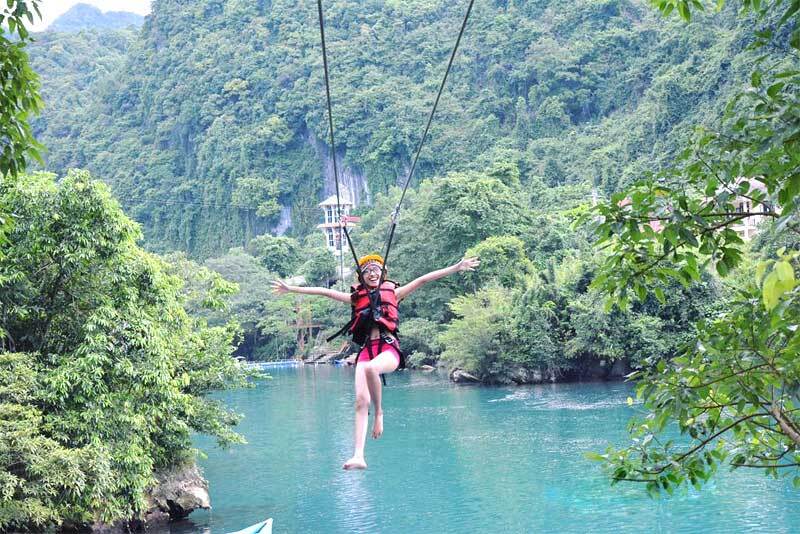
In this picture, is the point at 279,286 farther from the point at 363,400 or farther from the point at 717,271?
the point at 717,271

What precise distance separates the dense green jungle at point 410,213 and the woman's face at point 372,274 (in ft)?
3.97

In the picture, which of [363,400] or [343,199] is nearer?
[363,400]

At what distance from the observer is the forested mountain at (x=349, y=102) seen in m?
74.6

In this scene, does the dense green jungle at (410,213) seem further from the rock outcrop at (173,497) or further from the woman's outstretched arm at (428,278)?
the woman's outstretched arm at (428,278)

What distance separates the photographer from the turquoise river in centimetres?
1691

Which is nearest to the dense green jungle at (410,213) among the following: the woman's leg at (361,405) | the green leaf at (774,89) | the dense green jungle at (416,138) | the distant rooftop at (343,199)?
A: the green leaf at (774,89)

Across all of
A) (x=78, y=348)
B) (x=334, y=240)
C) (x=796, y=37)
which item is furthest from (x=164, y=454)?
(x=334, y=240)

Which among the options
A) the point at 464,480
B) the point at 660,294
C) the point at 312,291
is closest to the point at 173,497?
the point at 464,480

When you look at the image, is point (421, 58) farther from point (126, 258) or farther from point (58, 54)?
point (126, 258)

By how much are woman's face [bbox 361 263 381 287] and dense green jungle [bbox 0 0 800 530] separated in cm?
121

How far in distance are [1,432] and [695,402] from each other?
1046 centimetres

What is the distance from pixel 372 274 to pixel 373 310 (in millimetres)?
212

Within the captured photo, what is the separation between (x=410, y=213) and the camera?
49781 millimetres

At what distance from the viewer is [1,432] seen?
42.2 ft
